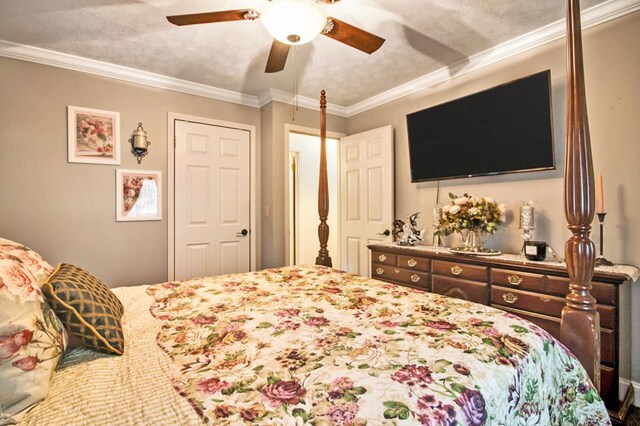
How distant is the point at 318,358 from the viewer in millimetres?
891

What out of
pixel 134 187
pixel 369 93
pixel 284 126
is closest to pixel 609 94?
pixel 369 93

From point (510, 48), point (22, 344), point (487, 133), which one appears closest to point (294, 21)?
point (22, 344)

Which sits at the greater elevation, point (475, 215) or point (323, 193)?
point (323, 193)

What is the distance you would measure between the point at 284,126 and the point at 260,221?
1.16m

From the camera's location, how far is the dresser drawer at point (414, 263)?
265cm

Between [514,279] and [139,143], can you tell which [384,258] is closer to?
[514,279]

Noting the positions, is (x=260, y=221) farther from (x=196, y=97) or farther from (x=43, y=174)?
(x=43, y=174)

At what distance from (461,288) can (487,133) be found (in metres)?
1.29

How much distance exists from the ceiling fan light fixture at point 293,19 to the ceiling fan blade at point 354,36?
134 millimetres

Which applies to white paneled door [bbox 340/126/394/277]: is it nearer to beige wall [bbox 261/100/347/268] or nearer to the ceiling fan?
beige wall [bbox 261/100/347/268]

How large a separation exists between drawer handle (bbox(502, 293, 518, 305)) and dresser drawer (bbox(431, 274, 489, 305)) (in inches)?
4.8

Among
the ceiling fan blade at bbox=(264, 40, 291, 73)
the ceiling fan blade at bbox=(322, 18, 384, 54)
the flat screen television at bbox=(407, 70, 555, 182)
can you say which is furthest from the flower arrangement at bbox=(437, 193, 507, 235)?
the ceiling fan blade at bbox=(264, 40, 291, 73)

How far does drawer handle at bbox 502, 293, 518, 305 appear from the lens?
2.09m

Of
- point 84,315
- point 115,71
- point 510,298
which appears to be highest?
point 115,71
